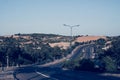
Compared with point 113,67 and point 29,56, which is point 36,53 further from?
point 113,67

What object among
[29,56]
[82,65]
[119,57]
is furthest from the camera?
[29,56]

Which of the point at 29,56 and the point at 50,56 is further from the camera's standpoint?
the point at 50,56

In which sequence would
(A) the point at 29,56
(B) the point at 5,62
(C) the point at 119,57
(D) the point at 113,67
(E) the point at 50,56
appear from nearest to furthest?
(D) the point at 113,67, (C) the point at 119,57, (B) the point at 5,62, (A) the point at 29,56, (E) the point at 50,56

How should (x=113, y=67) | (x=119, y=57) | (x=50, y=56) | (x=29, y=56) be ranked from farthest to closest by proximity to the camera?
(x=50, y=56), (x=29, y=56), (x=119, y=57), (x=113, y=67)

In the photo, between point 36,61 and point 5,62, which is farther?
point 36,61

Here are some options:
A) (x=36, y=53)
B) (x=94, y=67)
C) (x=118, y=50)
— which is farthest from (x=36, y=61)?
(x=94, y=67)

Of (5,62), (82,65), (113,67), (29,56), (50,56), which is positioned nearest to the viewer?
(113,67)

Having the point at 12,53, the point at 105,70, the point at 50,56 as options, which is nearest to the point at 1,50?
the point at 12,53

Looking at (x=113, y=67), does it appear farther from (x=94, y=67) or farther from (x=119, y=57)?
(x=119, y=57)
